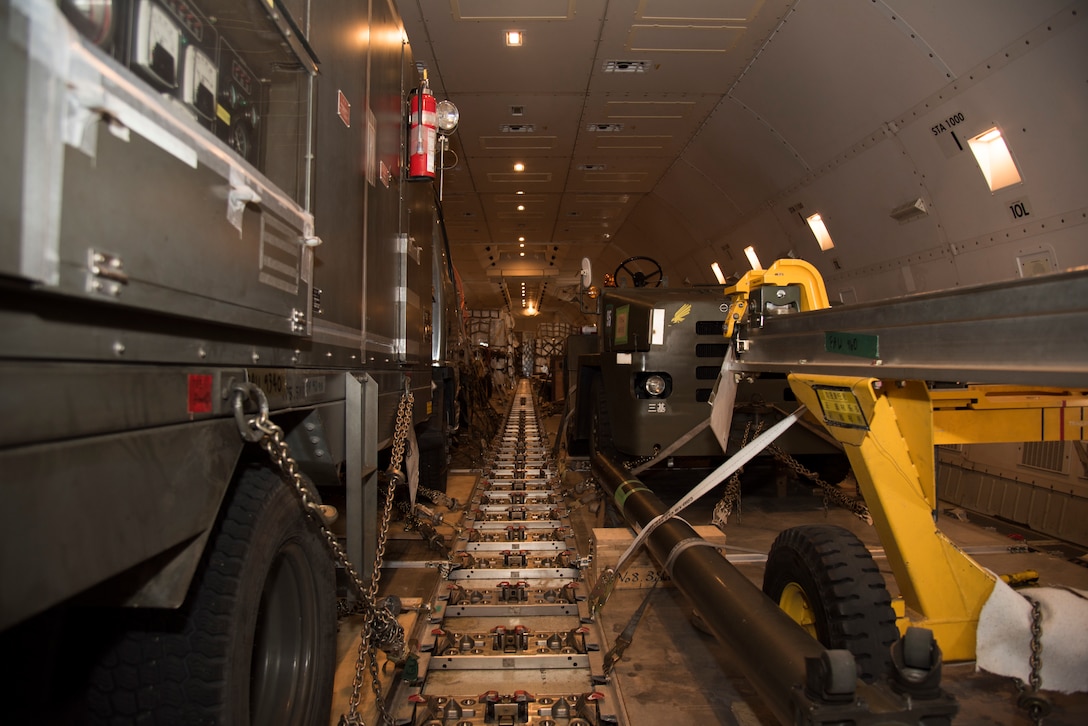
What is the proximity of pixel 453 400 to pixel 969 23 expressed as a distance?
5.37m

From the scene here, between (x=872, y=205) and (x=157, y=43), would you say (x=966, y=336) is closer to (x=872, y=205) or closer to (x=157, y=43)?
(x=157, y=43)

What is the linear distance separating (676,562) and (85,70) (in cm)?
250

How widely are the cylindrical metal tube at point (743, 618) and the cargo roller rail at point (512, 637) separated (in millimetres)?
576

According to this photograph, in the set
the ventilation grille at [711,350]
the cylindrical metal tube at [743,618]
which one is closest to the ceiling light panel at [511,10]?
the ventilation grille at [711,350]

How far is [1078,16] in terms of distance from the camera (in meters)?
3.61

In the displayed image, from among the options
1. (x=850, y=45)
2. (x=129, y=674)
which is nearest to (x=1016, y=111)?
(x=850, y=45)

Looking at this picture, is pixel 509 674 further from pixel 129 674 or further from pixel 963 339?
pixel 963 339

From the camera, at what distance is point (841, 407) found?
1944 millimetres

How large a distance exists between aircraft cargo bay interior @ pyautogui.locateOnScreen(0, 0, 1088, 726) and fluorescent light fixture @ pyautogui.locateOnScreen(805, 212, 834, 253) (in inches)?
39.5

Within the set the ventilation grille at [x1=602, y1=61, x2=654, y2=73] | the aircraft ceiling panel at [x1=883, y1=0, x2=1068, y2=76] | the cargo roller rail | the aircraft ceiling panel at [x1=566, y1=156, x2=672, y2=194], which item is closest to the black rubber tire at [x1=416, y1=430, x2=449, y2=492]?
the cargo roller rail

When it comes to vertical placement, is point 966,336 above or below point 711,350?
below

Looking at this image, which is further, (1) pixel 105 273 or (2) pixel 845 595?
(2) pixel 845 595

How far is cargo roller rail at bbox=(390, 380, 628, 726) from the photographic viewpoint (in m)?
2.30

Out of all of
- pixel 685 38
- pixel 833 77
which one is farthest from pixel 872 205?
pixel 685 38
